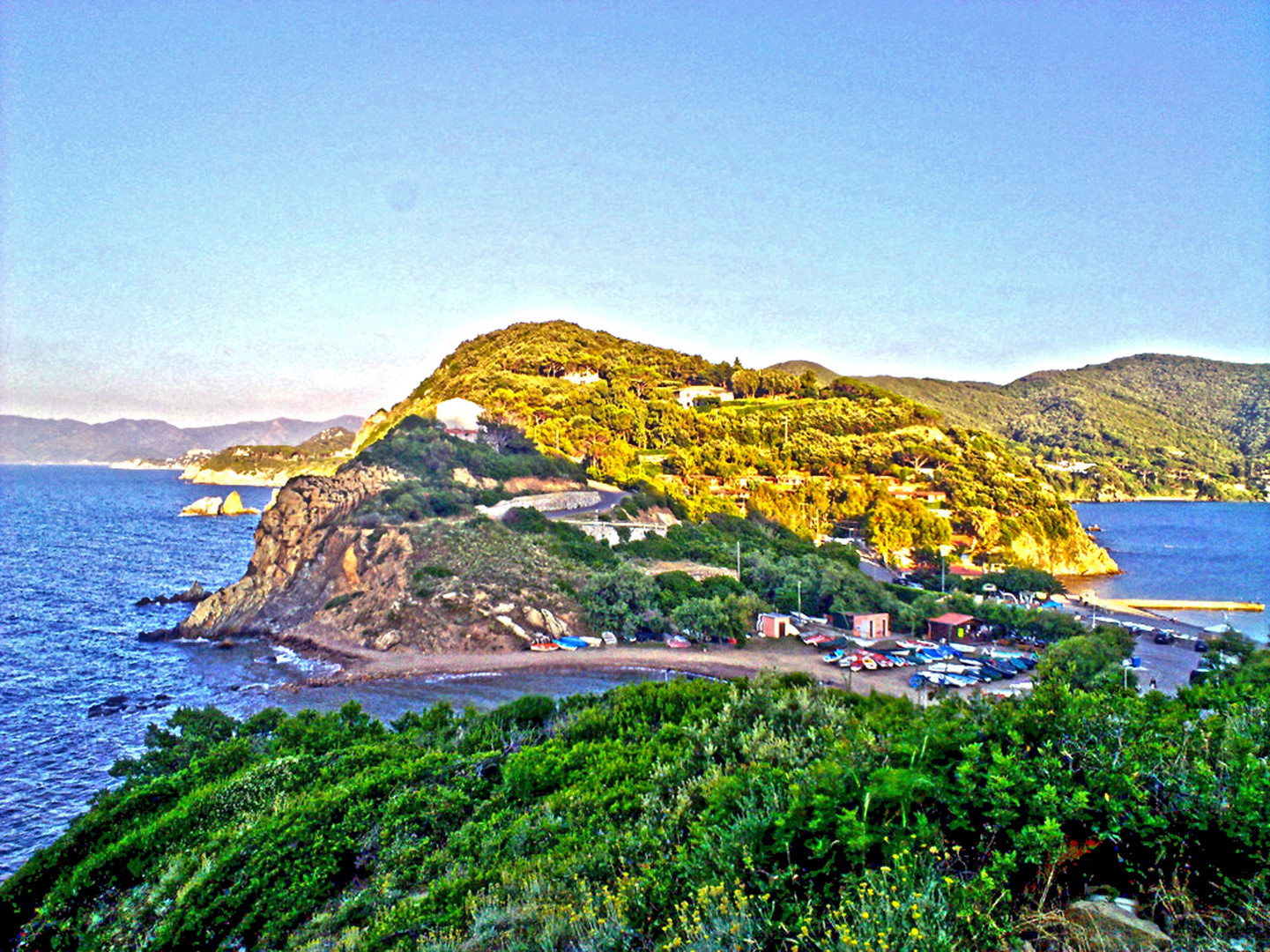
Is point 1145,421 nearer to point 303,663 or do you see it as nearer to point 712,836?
point 303,663

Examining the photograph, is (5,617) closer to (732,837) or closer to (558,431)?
(558,431)

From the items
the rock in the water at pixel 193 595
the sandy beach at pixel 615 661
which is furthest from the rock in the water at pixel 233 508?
the sandy beach at pixel 615 661

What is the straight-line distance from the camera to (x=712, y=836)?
4426 mm

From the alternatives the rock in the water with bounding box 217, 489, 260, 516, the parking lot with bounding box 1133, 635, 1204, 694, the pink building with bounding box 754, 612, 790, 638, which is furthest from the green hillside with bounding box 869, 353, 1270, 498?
the rock in the water with bounding box 217, 489, 260, 516

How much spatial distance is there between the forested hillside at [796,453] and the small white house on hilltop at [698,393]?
0.32 meters

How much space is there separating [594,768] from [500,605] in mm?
21530

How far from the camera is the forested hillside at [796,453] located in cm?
5469

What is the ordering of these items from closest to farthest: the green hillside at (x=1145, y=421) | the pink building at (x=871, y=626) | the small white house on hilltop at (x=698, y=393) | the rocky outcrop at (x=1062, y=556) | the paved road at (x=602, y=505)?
1. the pink building at (x=871, y=626)
2. the paved road at (x=602, y=505)
3. the rocky outcrop at (x=1062, y=556)
4. the small white house on hilltop at (x=698, y=393)
5. the green hillside at (x=1145, y=421)

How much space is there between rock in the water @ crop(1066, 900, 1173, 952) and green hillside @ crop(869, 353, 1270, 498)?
132 m

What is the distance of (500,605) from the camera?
95.5 ft

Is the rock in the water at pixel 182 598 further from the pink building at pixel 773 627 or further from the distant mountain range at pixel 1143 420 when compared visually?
the distant mountain range at pixel 1143 420

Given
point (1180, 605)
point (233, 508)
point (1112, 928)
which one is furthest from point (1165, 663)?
point (233, 508)

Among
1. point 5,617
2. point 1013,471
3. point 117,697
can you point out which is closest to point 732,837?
point 117,697

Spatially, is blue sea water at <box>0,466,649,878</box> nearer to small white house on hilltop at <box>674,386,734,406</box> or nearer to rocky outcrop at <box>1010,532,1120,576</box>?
rocky outcrop at <box>1010,532,1120,576</box>
